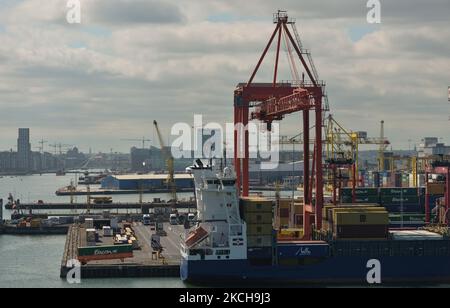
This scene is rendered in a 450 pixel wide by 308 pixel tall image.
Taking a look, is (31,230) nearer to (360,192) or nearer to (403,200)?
(360,192)

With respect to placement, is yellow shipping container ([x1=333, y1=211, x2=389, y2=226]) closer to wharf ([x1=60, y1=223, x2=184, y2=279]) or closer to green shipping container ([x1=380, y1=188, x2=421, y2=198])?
wharf ([x1=60, y1=223, x2=184, y2=279])

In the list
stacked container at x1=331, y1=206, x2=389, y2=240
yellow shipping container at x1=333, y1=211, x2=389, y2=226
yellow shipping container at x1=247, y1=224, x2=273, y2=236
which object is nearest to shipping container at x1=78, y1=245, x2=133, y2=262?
yellow shipping container at x1=247, y1=224, x2=273, y2=236

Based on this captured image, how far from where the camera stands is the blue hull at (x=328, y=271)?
40156 millimetres

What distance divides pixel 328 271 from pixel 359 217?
304 centimetres

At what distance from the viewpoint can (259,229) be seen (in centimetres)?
4075

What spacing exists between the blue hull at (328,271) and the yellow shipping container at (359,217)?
176 cm

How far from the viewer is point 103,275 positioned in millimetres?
43250

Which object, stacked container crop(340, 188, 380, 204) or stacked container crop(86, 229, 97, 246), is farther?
stacked container crop(340, 188, 380, 204)

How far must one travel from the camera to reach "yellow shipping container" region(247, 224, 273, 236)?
4069 centimetres
